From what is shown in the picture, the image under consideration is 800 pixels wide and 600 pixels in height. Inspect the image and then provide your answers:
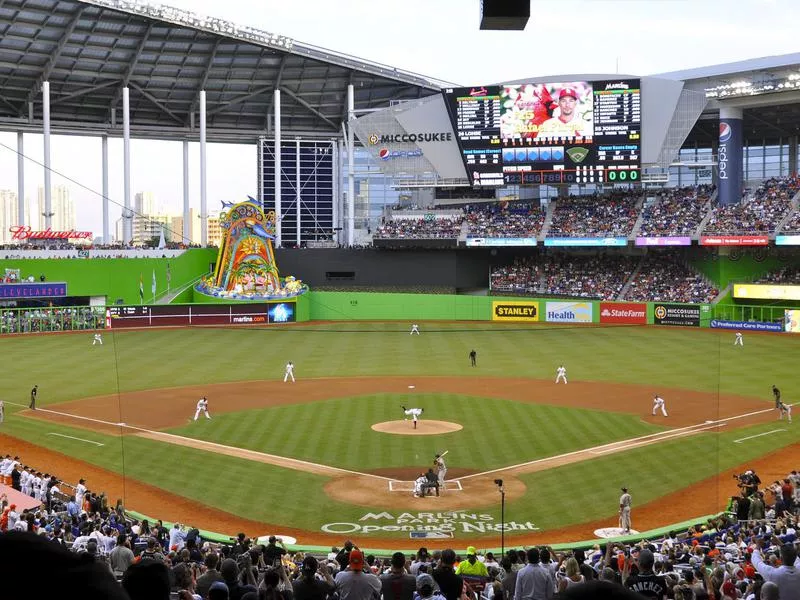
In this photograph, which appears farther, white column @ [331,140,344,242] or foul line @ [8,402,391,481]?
white column @ [331,140,344,242]

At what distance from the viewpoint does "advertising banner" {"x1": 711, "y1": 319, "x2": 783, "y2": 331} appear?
6425 centimetres

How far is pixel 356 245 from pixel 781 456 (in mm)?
61444

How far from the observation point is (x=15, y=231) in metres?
76.8

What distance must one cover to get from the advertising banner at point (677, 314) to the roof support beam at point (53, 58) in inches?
2037

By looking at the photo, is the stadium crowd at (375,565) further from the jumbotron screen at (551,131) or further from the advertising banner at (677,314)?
the jumbotron screen at (551,131)

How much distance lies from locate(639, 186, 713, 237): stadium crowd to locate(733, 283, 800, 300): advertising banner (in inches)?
267

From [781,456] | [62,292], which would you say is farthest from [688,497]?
[62,292]

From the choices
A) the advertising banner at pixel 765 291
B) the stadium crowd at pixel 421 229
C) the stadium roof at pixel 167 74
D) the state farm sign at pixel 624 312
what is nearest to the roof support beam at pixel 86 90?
the stadium roof at pixel 167 74

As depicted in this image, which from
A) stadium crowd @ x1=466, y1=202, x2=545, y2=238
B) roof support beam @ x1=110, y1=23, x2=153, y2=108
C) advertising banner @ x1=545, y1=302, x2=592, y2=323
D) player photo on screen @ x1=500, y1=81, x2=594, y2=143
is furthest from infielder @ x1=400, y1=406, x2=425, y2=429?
roof support beam @ x1=110, y1=23, x2=153, y2=108

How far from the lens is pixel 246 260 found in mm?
76875

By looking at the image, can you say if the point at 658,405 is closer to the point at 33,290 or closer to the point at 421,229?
the point at 421,229

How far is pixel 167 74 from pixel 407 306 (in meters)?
32.1

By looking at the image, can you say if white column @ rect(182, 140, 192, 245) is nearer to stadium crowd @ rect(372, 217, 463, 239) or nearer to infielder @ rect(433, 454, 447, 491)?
stadium crowd @ rect(372, 217, 463, 239)

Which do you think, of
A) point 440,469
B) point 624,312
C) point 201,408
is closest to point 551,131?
point 624,312
